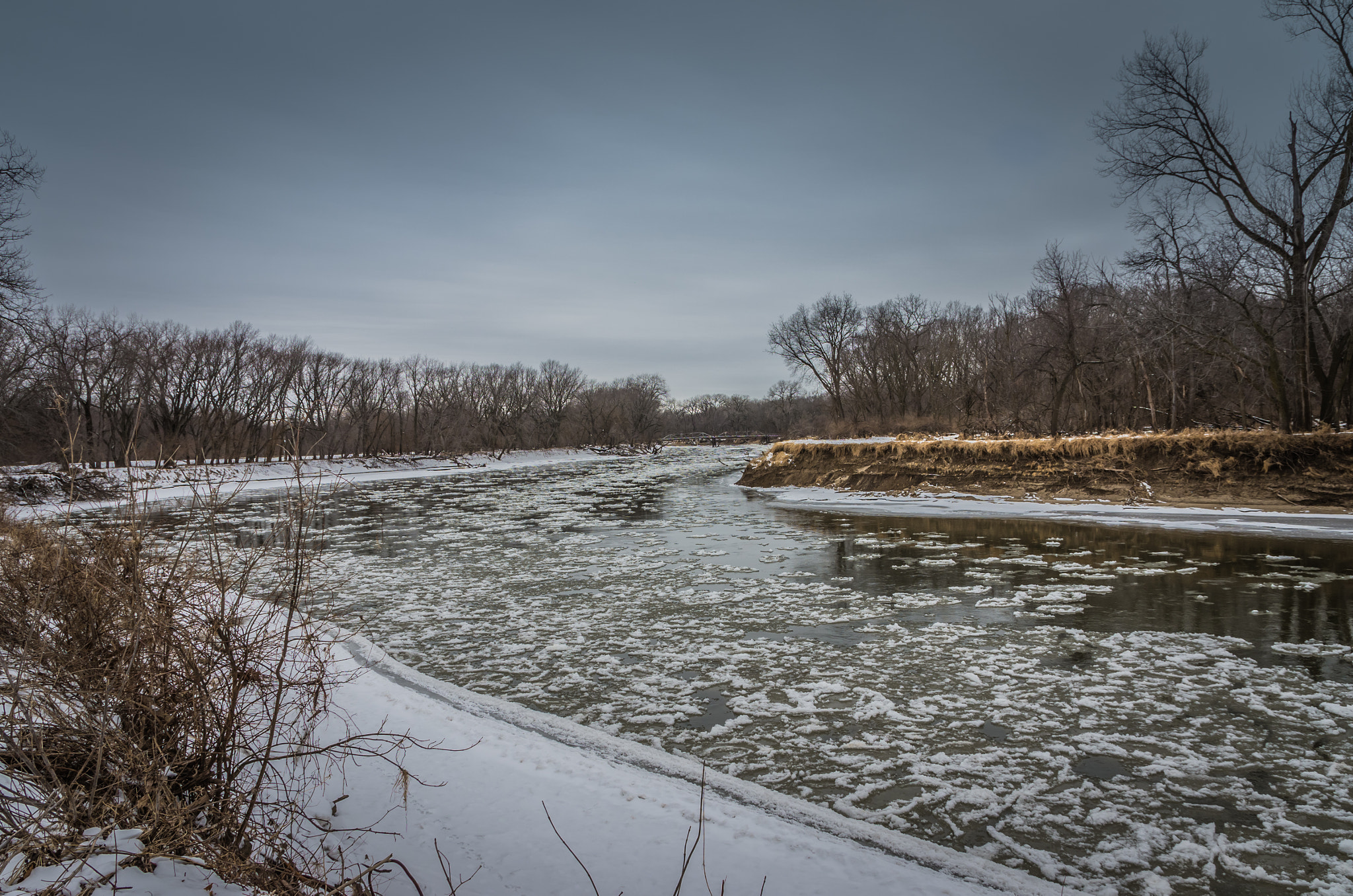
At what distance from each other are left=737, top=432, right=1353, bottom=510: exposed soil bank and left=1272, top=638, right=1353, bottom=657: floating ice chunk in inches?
478

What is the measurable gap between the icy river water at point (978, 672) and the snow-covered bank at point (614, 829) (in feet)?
0.87

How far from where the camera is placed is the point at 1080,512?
1747cm

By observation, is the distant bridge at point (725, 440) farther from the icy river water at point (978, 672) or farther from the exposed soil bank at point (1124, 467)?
the icy river water at point (978, 672)

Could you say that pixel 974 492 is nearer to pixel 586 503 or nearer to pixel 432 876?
pixel 586 503

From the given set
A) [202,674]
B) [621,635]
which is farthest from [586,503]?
[202,674]

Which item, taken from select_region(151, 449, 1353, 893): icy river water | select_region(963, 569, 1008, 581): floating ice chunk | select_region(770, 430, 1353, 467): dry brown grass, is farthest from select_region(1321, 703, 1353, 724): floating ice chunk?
select_region(770, 430, 1353, 467): dry brown grass

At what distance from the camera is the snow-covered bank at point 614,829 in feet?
10.5

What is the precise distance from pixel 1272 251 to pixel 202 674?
25046mm

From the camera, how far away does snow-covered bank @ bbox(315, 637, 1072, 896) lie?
3.19 metres

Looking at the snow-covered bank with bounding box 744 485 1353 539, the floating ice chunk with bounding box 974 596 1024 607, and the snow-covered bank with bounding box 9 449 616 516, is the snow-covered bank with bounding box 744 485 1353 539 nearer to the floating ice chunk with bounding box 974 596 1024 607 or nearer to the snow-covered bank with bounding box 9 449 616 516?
the floating ice chunk with bounding box 974 596 1024 607

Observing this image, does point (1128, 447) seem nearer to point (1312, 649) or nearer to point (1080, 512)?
point (1080, 512)

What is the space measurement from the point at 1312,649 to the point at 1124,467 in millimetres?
13772

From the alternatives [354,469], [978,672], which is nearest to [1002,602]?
[978,672]

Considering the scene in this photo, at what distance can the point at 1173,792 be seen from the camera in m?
4.04
